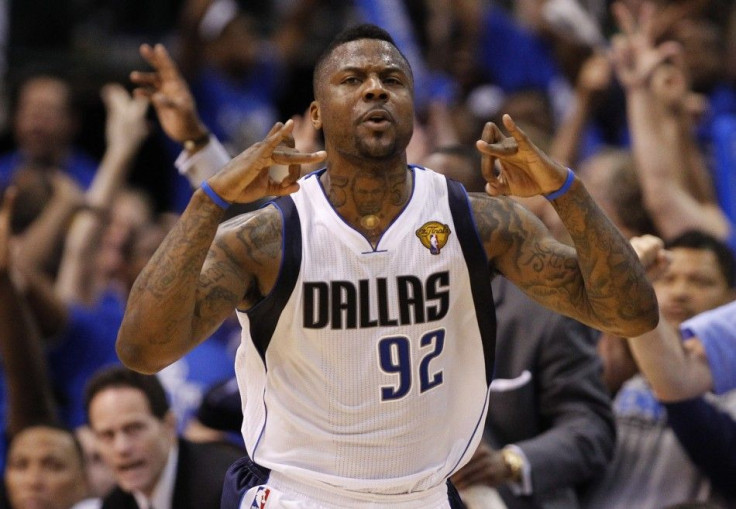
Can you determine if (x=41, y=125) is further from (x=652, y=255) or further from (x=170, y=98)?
(x=652, y=255)

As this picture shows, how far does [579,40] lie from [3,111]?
158 inches

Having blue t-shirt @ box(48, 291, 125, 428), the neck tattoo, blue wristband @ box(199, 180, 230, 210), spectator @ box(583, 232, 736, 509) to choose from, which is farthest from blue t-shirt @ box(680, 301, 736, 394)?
blue t-shirt @ box(48, 291, 125, 428)

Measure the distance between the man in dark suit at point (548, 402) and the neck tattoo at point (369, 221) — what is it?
1.40 m

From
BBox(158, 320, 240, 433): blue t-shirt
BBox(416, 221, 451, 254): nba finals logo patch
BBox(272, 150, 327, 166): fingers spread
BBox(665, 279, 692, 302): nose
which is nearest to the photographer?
BBox(272, 150, 327, 166): fingers spread

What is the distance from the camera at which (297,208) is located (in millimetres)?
3865

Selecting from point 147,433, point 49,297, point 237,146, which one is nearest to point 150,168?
point 237,146

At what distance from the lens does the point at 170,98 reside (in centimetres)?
562

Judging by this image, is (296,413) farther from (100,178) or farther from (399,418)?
(100,178)

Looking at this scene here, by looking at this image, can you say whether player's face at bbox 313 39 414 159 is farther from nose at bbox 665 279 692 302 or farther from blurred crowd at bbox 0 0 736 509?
nose at bbox 665 279 692 302

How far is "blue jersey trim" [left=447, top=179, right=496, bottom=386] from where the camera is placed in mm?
3852

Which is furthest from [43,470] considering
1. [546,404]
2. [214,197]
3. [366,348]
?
[214,197]

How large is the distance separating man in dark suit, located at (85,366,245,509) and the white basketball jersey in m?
1.74

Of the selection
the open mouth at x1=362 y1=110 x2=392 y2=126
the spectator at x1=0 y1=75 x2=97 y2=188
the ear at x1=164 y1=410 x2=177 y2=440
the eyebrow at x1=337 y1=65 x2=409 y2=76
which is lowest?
the ear at x1=164 y1=410 x2=177 y2=440

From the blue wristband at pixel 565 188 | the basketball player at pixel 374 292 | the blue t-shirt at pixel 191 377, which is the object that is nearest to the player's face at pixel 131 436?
the blue t-shirt at pixel 191 377
